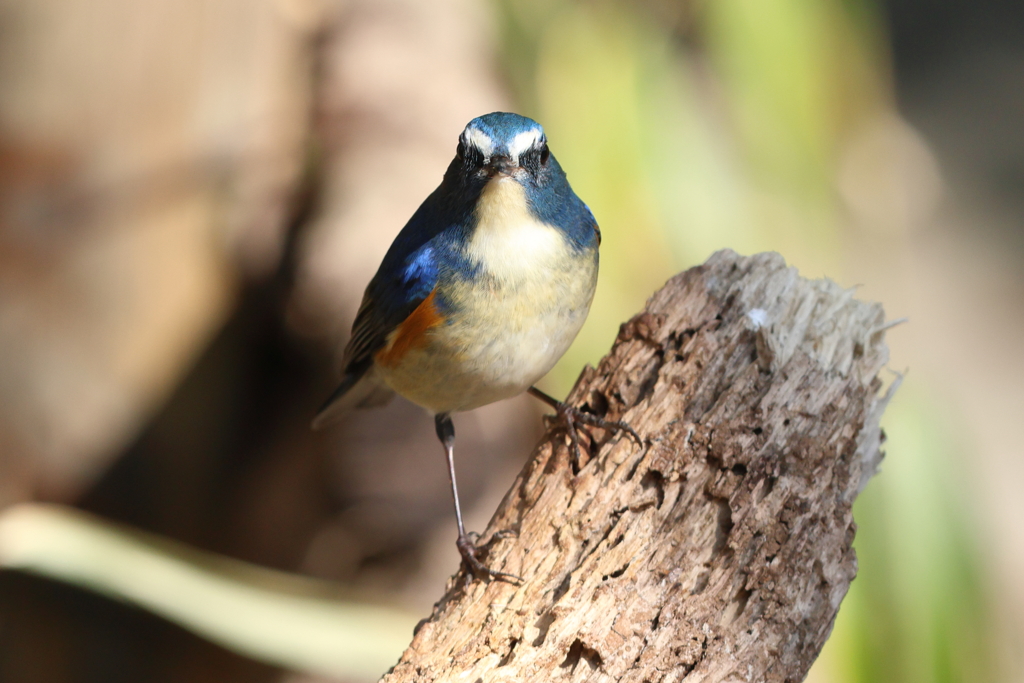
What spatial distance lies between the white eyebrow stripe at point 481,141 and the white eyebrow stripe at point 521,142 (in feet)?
0.20

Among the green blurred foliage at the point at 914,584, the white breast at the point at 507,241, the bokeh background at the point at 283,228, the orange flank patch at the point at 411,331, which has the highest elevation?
the bokeh background at the point at 283,228

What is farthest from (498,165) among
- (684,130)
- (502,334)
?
(684,130)

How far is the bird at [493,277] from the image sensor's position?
2.65 meters

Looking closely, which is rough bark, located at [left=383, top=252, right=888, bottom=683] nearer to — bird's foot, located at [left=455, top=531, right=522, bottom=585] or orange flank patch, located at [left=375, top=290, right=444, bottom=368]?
bird's foot, located at [left=455, top=531, right=522, bottom=585]

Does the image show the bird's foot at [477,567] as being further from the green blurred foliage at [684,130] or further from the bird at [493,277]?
the green blurred foliage at [684,130]

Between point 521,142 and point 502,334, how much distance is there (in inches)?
23.7

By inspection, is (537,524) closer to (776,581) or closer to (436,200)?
(776,581)

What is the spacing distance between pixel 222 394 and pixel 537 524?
2.94 m

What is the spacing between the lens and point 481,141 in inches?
103

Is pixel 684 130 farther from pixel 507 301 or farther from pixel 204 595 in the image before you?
pixel 204 595

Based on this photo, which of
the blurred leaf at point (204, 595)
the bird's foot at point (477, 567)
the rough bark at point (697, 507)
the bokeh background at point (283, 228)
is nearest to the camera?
the rough bark at point (697, 507)

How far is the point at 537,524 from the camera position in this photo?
8.44 ft

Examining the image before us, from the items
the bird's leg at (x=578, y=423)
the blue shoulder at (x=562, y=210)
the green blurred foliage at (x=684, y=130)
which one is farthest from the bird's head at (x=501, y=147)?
the green blurred foliage at (x=684, y=130)

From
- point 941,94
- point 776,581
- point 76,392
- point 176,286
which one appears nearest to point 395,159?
point 176,286
